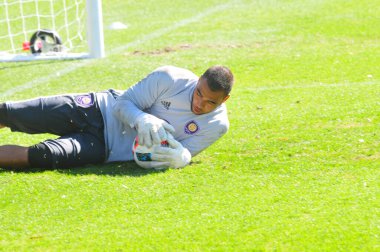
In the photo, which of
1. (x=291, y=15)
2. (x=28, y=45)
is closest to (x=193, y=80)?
(x=28, y=45)

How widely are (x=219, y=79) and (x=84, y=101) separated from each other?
1246 mm

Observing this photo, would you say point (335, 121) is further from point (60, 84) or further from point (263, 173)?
point (60, 84)

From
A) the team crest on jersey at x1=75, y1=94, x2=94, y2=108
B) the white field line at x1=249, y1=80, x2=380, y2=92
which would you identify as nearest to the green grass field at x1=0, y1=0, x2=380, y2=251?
the white field line at x1=249, y1=80, x2=380, y2=92

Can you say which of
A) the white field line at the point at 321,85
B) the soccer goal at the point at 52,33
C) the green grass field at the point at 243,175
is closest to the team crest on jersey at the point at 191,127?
the green grass field at the point at 243,175

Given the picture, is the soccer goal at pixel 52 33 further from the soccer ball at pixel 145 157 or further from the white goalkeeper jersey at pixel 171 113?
the soccer ball at pixel 145 157

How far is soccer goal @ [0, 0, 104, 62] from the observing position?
37.9ft

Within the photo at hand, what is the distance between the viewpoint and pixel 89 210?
17.6 feet

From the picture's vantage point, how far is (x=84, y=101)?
660 cm

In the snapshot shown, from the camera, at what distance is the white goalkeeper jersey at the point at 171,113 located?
20.7 feet

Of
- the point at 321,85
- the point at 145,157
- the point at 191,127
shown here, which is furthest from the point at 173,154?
the point at 321,85

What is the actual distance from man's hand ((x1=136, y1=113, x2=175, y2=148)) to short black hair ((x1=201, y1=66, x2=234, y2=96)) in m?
0.49

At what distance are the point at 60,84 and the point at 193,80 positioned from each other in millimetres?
3879

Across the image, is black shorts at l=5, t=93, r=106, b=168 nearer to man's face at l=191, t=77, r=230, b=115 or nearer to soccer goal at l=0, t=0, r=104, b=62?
man's face at l=191, t=77, r=230, b=115

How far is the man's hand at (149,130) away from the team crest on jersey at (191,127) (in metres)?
0.29
